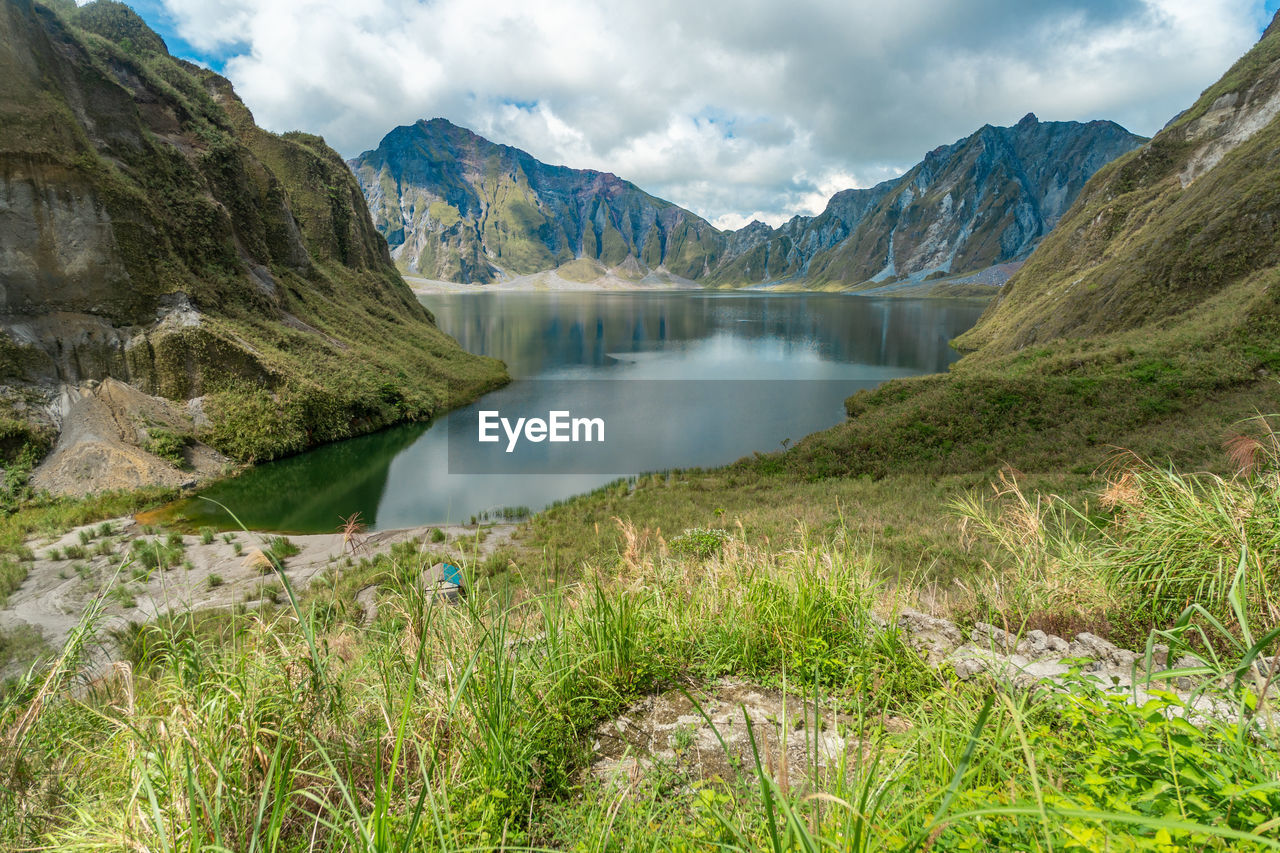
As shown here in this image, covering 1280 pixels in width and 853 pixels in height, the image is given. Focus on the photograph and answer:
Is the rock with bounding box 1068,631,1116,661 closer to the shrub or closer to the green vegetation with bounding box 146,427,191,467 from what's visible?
the shrub

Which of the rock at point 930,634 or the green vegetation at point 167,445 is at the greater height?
the rock at point 930,634


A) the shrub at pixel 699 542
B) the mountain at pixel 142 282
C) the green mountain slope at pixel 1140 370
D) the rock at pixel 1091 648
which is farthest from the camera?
the mountain at pixel 142 282

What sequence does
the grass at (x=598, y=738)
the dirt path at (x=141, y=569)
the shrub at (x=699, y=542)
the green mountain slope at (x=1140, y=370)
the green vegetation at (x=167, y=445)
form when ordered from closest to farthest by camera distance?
the grass at (x=598, y=738) → the dirt path at (x=141, y=569) → the shrub at (x=699, y=542) → the green mountain slope at (x=1140, y=370) → the green vegetation at (x=167, y=445)

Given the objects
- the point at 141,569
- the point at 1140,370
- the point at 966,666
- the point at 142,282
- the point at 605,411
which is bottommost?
the point at 141,569

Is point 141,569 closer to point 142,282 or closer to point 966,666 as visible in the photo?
point 966,666

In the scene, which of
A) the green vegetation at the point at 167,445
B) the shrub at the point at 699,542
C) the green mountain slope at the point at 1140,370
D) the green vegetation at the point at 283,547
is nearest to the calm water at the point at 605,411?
the green vegetation at the point at 167,445

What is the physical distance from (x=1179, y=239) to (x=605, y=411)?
32.2m

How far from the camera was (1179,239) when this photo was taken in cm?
2689

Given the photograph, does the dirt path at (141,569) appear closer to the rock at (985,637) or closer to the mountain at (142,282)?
the mountain at (142,282)

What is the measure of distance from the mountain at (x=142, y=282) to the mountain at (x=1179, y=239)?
127 ft

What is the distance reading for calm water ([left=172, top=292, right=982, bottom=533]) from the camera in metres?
20.0

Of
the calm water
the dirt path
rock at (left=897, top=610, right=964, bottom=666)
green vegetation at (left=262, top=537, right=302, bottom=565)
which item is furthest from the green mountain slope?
green vegetation at (left=262, top=537, right=302, bottom=565)

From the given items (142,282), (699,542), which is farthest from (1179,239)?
(142,282)

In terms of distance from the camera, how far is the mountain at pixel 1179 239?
75.6 ft
